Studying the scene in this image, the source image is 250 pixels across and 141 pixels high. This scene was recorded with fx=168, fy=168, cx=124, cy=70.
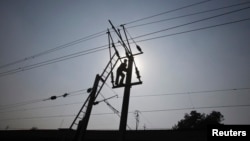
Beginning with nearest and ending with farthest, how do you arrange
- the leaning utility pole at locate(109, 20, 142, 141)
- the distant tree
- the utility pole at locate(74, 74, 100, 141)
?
the leaning utility pole at locate(109, 20, 142, 141)
the utility pole at locate(74, 74, 100, 141)
the distant tree

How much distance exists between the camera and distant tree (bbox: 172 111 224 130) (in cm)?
4966

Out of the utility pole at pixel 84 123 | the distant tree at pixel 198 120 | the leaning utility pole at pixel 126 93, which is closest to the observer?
the leaning utility pole at pixel 126 93

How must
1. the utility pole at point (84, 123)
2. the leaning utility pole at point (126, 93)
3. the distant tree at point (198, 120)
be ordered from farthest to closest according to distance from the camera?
1. the distant tree at point (198, 120)
2. the utility pole at point (84, 123)
3. the leaning utility pole at point (126, 93)

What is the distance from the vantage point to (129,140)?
57.6 ft

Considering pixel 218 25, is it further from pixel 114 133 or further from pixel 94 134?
pixel 94 134

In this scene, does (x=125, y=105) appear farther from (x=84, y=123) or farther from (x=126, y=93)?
(x=84, y=123)

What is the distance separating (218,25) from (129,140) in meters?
14.3

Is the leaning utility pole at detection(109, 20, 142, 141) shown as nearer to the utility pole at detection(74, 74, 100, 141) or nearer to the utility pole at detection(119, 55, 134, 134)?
the utility pole at detection(119, 55, 134, 134)

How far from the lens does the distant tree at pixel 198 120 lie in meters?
49.7

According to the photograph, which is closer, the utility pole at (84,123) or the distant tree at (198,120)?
the utility pole at (84,123)

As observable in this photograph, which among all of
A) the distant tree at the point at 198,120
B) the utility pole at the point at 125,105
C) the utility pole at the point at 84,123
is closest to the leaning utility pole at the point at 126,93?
the utility pole at the point at 125,105

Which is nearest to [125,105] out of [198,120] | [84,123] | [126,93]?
[126,93]

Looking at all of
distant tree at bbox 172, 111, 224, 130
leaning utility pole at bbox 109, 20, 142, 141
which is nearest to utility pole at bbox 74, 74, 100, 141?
leaning utility pole at bbox 109, 20, 142, 141

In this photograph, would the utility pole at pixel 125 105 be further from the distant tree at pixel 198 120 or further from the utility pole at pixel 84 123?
the distant tree at pixel 198 120
